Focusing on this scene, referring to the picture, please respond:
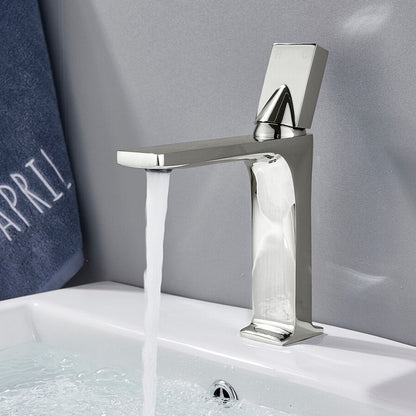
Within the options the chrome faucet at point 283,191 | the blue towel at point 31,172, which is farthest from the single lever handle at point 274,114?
the blue towel at point 31,172

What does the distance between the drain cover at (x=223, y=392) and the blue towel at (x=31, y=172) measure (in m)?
0.36

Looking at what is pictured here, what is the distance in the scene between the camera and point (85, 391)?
29.1 inches

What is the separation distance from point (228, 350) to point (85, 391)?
5.5 inches

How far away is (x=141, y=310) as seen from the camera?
88cm

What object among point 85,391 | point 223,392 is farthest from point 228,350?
point 85,391

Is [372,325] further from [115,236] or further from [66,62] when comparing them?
[66,62]

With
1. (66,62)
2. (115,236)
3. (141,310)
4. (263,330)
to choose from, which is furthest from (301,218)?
(66,62)

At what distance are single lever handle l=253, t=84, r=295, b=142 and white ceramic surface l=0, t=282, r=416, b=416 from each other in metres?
0.20

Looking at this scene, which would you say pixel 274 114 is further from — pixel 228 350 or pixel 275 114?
pixel 228 350

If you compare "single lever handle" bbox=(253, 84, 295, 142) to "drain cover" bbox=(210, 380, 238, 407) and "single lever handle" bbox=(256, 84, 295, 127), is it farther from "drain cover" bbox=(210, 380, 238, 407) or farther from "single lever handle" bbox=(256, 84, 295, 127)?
"drain cover" bbox=(210, 380, 238, 407)

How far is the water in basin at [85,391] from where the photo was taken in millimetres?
693

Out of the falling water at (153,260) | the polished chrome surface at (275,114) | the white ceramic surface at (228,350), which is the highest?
the polished chrome surface at (275,114)

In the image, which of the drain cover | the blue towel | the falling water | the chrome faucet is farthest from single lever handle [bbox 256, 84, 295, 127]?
the blue towel

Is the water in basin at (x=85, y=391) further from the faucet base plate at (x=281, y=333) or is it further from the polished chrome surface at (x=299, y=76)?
the polished chrome surface at (x=299, y=76)
